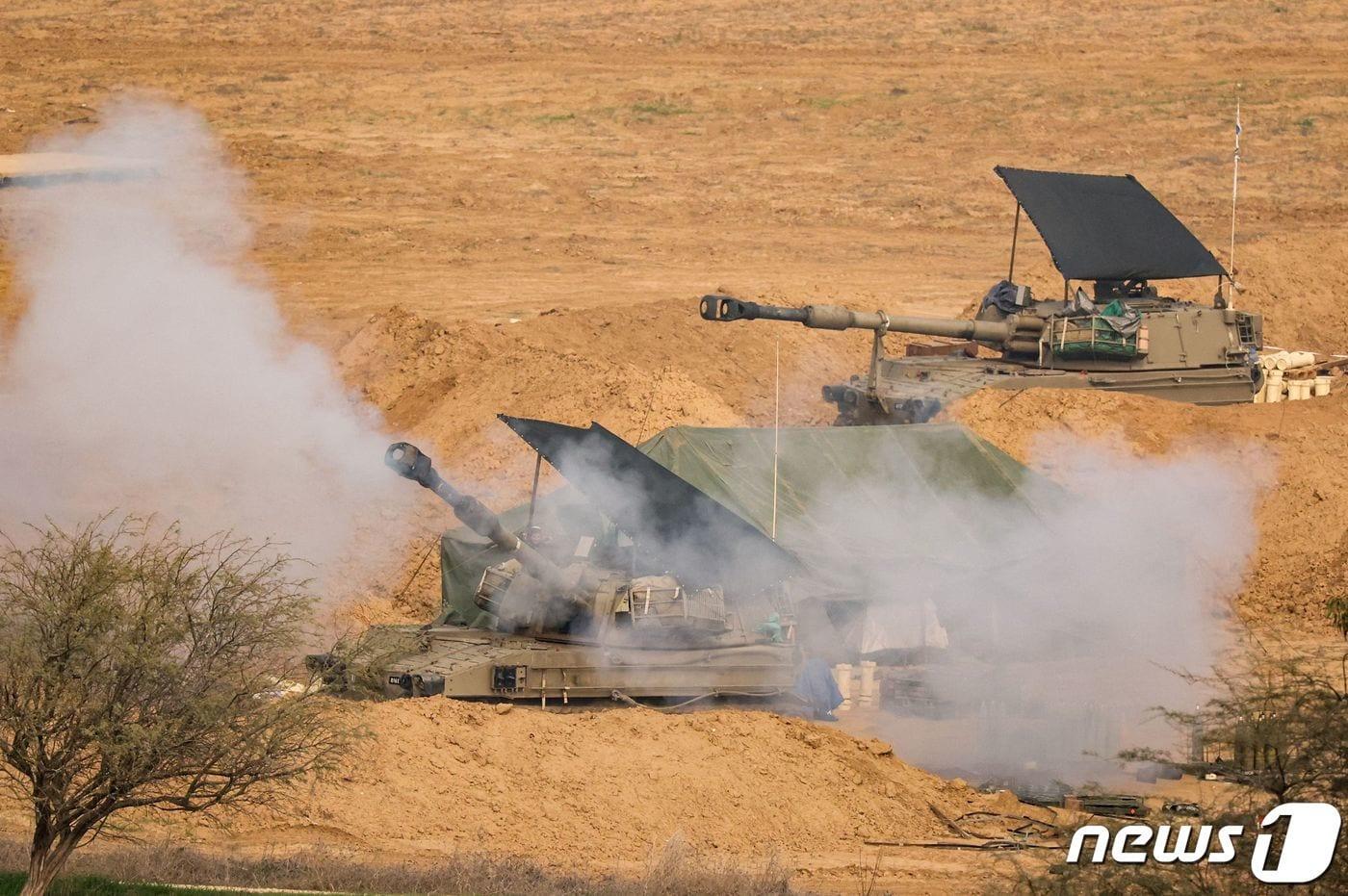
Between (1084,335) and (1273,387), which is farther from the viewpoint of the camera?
(1273,387)

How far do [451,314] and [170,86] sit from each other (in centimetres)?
1484

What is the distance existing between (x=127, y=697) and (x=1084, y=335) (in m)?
16.2

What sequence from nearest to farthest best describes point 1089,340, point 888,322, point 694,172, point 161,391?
1. point 888,322
2. point 1089,340
3. point 161,391
4. point 694,172

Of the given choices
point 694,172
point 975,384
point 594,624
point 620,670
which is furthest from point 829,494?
point 694,172

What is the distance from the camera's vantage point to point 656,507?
19016 millimetres

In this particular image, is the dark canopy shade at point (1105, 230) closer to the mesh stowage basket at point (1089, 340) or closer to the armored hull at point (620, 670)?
the mesh stowage basket at point (1089, 340)

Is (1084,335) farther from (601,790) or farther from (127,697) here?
(127,697)

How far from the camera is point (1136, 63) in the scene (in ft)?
165

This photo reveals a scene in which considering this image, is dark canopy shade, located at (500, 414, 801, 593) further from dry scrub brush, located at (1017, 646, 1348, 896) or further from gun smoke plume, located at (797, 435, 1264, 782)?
dry scrub brush, located at (1017, 646, 1348, 896)

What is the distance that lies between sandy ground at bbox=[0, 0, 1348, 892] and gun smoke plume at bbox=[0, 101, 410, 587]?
96 centimetres

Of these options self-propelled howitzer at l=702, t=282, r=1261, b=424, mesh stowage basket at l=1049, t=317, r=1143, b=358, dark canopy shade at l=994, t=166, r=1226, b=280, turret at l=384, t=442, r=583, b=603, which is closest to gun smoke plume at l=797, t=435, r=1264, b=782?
self-propelled howitzer at l=702, t=282, r=1261, b=424

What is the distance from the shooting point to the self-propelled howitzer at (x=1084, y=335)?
25969mm

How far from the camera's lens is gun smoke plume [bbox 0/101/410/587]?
24.8 metres

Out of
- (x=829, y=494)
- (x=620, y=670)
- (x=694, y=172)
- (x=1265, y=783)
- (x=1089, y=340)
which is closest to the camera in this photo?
(x=1265, y=783)
